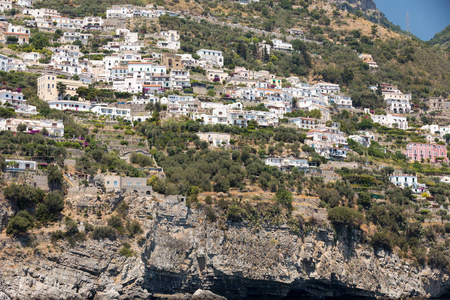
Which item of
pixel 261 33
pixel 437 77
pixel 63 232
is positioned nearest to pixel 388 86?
pixel 437 77

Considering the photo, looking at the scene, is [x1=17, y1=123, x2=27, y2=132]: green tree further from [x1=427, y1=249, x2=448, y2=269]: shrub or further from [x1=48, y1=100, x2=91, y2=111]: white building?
[x1=427, y1=249, x2=448, y2=269]: shrub

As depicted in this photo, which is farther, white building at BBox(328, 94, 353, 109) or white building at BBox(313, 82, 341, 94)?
white building at BBox(313, 82, 341, 94)

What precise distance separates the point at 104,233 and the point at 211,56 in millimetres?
47500

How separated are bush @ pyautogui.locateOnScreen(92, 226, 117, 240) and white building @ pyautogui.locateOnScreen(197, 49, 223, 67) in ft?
149

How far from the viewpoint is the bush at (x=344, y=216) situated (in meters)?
50.3

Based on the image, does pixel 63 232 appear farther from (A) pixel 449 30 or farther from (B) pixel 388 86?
(A) pixel 449 30

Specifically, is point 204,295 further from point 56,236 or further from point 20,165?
point 20,165

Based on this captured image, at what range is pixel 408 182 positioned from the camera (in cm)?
6200

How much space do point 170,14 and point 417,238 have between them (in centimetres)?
5748

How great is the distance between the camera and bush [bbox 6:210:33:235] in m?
39.7

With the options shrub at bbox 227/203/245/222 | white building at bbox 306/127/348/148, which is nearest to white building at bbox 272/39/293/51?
white building at bbox 306/127/348/148

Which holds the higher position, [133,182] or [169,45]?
[169,45]

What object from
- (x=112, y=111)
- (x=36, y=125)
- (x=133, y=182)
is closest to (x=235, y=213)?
(x=133, y=182)

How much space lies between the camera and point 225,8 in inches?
4483
